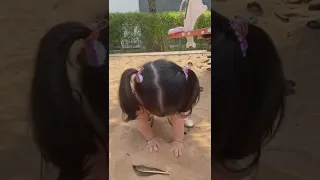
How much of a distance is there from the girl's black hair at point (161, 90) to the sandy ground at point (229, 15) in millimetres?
346

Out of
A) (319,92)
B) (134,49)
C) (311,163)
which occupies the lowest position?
(311,163)

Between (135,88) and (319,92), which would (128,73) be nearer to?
(135,88)

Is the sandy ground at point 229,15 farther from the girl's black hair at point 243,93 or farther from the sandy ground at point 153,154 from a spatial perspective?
the sandy ground at point 153,154

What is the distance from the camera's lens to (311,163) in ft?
2.44

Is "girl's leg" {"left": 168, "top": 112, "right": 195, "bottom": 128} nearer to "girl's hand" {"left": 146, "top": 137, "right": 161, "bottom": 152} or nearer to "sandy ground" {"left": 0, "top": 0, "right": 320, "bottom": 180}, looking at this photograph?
"girl's hand" {"left": 146, "top": 137, "right": 161, "bottom": 152}

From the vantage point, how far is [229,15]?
2.18ft

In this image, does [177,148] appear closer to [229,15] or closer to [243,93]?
[243,93]

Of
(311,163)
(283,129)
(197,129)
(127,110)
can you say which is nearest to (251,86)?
(283,129)

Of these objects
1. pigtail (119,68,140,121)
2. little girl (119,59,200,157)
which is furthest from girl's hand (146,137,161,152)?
pigtail (119,68,140,121)

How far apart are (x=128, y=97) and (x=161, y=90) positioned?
4.9 inches

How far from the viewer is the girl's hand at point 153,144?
0.96 metres

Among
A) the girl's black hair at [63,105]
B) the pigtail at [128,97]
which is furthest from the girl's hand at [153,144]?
the girl's black hair at [63,105]

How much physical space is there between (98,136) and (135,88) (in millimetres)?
397

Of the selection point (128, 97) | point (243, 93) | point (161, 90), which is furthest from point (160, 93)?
point (243, 93)
